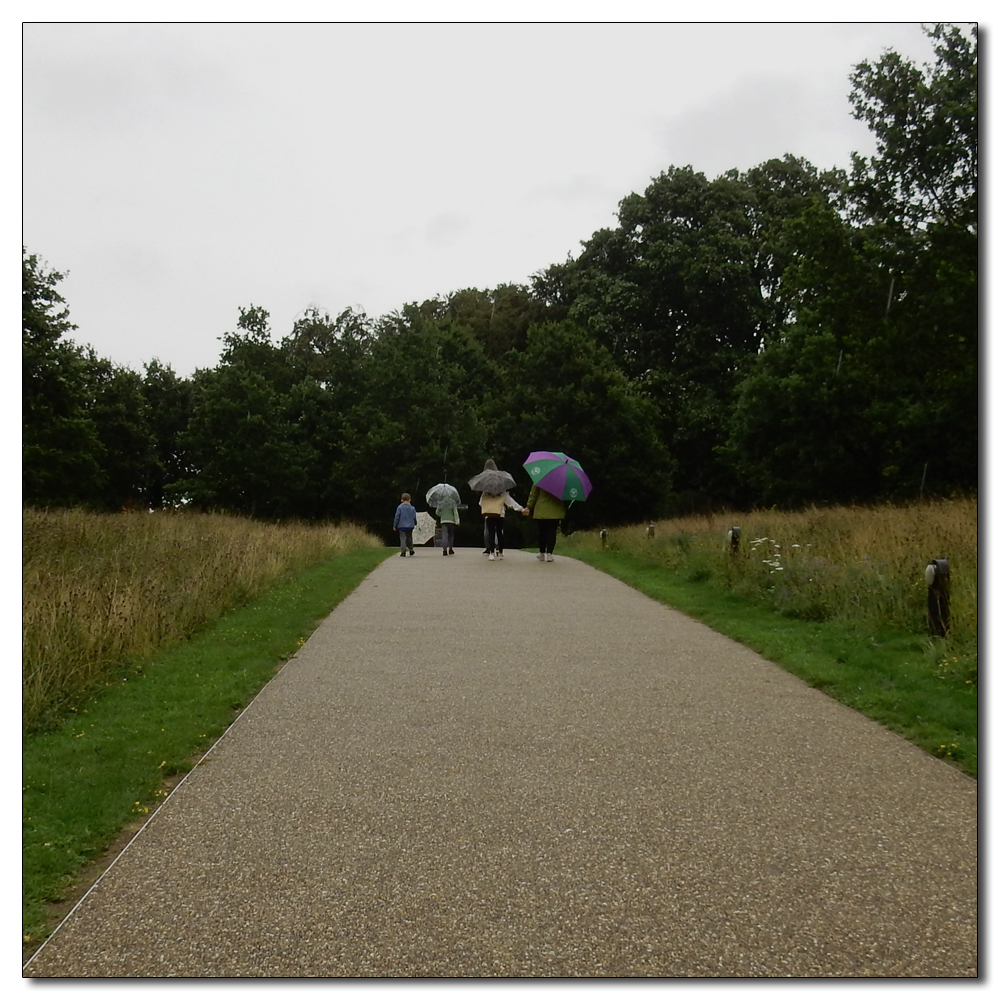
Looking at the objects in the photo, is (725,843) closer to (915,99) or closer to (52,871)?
(52,871)

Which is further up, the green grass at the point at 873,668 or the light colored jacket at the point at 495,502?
the light colored jacket at the point at 495,502

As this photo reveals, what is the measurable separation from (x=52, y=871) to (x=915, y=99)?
10332mm

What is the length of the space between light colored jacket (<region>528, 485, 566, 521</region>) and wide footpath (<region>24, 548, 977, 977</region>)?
12.4m

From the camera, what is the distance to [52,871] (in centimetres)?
412

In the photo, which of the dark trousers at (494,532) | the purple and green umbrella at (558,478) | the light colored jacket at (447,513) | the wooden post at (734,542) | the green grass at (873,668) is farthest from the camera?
the light colored jacket at (447,513)

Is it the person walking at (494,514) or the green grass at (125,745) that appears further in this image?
the person walking at (494,514)

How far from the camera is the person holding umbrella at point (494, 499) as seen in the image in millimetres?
20672

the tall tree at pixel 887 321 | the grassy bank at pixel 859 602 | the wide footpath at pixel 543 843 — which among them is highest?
the tall tree at pixel 887 321

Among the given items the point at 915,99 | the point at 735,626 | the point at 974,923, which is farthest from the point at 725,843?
the point at 915,99

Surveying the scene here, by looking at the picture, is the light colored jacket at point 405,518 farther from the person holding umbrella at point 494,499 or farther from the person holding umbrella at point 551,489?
the person holding umbrella at point 551,489

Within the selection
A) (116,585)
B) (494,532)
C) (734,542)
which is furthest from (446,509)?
(116,585)

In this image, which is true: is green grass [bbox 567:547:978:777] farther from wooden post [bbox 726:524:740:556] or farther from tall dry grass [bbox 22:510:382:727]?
tall dry grass [bbox 22:510:382:727]

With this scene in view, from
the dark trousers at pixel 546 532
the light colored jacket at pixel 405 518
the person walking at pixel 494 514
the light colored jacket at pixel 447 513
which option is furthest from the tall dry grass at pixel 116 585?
the light colored jacket at pixel 447 513

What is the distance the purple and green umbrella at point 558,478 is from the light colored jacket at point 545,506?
0.24 metres
